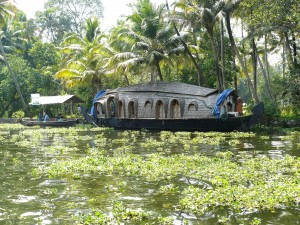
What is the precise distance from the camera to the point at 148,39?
84.2 feet

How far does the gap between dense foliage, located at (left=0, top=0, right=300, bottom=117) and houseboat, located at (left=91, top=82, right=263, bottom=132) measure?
270cm

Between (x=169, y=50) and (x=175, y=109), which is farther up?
(x=169, y=50)

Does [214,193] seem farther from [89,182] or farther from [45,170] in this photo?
[45,170]

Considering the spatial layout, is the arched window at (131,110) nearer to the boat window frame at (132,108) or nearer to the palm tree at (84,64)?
the boat window frame at (132,108)

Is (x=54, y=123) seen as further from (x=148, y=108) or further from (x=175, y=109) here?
(x=175, y=109)

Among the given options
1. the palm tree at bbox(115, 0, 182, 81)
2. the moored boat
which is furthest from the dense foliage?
the moored boat

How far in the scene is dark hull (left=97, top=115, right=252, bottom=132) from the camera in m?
18.8

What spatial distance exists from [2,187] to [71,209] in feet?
7.83

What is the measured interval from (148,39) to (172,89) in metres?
5.68

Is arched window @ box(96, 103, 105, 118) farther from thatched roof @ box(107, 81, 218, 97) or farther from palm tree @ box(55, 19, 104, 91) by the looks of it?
palm tree @ box(55, 19, 104, 91)

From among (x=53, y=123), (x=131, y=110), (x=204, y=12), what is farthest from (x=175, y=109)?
(x=53, y=123)

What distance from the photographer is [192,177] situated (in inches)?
315

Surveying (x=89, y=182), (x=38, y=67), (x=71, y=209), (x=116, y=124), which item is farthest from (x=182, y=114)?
(x=38, y=67)

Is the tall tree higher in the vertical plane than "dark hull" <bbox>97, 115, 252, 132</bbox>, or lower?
higher
